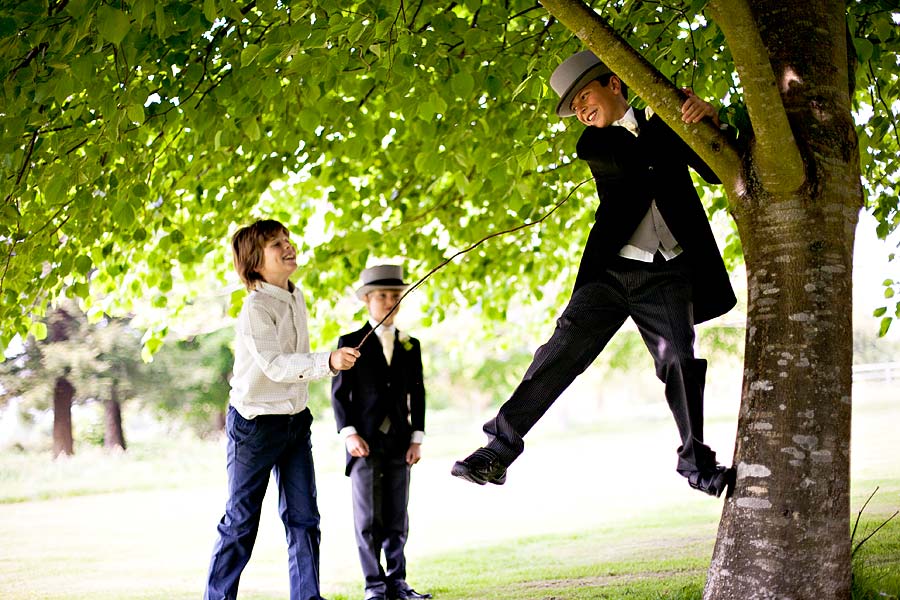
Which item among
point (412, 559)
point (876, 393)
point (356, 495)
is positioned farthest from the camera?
point (876, 393)

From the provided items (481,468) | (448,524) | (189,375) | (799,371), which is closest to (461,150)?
(481,468)

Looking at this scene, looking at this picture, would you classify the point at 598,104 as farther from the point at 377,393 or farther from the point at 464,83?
the point at 377,393

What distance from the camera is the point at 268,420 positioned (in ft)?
14.8

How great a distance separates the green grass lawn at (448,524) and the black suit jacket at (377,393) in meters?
1.23

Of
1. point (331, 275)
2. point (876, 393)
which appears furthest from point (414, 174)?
point (876, 393)

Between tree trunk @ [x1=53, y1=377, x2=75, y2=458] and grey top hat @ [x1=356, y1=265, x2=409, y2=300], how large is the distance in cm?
1526

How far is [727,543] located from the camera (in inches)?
127

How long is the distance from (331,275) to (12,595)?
4.02 metres

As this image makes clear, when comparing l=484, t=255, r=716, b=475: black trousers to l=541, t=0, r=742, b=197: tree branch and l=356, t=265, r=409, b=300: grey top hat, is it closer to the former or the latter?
l=541, t=0, r=742, b=197: tree branch

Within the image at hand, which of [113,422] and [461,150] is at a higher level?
[113,422]

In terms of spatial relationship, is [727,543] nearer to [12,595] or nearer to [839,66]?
[839,66]

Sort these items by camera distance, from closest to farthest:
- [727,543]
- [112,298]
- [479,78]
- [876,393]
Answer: [727,543] < [479,78] < [112,298] < [876,393]

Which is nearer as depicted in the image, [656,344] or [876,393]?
[656,344]

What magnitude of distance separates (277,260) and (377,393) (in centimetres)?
123
